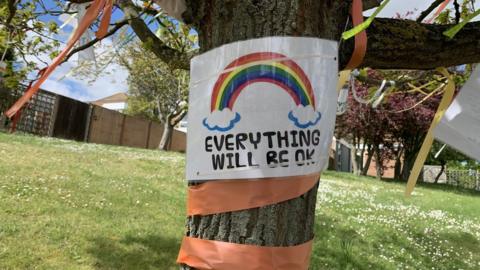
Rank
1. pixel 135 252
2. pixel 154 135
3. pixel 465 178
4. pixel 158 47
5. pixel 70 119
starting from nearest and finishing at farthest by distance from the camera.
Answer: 1. pixel 158 47
2. pixel 135 252
3. pixel 70 119
4. pixel 154 135
5. pixel 465 178

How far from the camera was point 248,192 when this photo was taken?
1.54 meters

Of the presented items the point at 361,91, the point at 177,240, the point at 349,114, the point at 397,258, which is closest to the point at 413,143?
the point at 349,114

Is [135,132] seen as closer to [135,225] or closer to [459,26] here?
[135,225]

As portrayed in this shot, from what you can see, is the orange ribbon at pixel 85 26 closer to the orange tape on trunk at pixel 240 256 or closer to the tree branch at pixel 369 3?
the orange tape on trunk at pixel 240 256

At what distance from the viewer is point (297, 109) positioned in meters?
1.55

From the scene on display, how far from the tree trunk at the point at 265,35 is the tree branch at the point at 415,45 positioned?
0.97ft

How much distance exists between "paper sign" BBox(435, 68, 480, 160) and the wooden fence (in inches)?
611

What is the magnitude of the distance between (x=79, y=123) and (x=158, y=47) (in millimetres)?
19309

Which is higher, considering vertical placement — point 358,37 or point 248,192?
point 358,37

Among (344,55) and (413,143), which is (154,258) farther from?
(413,143)

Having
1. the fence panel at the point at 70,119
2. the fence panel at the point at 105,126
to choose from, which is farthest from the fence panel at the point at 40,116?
the fence panel at the point at 105,126

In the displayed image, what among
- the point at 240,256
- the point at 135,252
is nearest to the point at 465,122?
the point at 240,256

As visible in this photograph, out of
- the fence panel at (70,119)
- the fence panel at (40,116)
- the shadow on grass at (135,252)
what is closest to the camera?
the shadow on grass at (135,252)

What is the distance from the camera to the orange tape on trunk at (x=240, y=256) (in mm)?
1499
